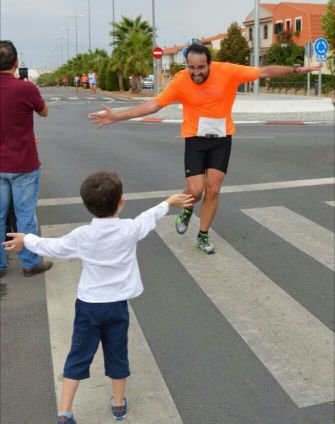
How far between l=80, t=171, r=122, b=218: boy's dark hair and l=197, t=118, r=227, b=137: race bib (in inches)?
78.5

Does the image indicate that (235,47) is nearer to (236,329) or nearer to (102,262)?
(236,329)

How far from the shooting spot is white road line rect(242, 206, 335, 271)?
5.62m

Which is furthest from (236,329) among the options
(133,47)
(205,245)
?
(133,47)

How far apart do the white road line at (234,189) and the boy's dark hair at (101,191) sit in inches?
210

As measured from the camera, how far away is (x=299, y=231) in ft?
20.8

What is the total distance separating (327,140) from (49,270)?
10972mm

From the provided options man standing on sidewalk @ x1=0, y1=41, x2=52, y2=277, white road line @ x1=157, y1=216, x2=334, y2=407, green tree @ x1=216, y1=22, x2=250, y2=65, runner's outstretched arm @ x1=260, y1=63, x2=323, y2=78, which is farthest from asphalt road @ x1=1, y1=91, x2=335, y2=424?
green tree @ x1=216, y1=22, x2=250, y2=65

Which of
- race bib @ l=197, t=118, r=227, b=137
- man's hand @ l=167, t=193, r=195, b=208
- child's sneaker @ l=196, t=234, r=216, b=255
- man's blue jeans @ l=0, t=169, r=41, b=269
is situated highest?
race bib @ l=197, t=118, r=227, b=137

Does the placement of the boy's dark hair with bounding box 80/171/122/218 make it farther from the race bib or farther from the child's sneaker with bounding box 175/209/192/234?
the child's sneaker with bounding box 175/209/192/234

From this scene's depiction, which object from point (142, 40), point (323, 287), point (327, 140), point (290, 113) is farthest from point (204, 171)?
point (142, 40)

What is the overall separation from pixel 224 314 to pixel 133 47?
5020cm

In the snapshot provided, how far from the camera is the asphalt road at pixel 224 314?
3152mm

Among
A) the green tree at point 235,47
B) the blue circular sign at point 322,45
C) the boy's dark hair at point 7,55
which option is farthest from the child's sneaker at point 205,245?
the green tree at point 235,47

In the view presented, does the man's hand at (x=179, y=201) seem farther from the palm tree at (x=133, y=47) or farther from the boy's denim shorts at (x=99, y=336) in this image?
the palm tree at (x=133, y=47)
